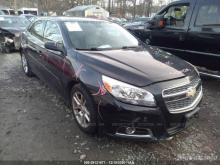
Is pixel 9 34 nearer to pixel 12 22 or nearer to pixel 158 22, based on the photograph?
pixel 12 22

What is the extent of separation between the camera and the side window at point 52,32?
3135 millimetres

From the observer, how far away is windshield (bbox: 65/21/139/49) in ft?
9.91

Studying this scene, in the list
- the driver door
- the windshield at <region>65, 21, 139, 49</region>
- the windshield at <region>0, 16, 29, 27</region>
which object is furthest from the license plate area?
the windshield at <region>0, 16, 29, 27</region>

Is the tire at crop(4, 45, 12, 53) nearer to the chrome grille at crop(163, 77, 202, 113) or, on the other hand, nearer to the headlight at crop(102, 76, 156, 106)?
the headlight at crop(102, 76, 156, 106)

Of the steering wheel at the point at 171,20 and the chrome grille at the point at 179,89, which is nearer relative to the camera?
the chrome grille at the point at 179,89

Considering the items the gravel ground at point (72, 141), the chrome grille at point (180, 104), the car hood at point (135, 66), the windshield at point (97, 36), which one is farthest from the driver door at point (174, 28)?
the chrome grille at point (180, 104)

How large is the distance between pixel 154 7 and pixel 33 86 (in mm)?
57670

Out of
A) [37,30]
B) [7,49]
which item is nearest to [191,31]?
[37,30]

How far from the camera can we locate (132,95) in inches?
80.6

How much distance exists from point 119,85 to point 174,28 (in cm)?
336

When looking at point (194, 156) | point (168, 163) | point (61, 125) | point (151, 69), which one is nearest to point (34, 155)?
point (61, 125)

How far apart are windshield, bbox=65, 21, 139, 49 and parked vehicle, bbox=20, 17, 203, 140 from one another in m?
0.02

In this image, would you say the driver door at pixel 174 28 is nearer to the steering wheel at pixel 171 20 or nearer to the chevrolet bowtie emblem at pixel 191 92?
the steering wheel at pixel 171 20

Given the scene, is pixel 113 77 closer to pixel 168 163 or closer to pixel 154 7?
pixel 168 163
